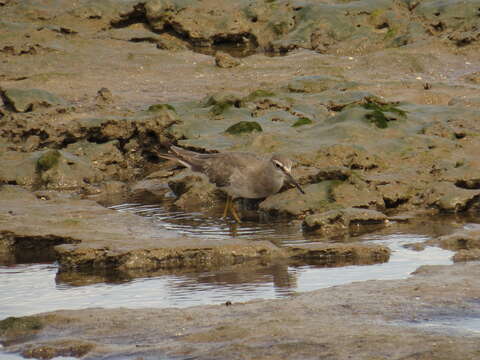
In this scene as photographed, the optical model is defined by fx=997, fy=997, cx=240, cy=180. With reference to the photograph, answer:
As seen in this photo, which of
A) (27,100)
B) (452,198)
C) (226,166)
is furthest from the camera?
(27,100)

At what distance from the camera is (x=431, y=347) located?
18.3 feet

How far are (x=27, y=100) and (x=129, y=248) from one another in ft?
22.0

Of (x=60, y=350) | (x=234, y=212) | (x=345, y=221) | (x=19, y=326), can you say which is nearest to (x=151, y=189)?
(x=234, y=212)

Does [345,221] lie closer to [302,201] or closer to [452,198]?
[302,201]

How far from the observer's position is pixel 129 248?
8828mm

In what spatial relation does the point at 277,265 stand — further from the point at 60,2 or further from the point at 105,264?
the point at 60,2

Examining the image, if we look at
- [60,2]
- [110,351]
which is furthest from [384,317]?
[60,2]

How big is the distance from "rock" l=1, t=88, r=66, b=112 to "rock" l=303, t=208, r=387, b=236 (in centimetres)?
616

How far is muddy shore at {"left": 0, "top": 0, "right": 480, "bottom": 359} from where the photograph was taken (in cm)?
649

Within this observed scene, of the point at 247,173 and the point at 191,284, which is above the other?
the point at 247,173

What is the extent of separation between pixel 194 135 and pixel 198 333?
7.50 m

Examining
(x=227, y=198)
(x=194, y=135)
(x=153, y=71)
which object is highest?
(x=153, y=71)

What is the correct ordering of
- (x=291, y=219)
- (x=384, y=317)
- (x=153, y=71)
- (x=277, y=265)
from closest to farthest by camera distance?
1. (x=384, y=317)
2. (x=277, y=265)
3. (x=291, y=219)
4. (x=153, y=71)

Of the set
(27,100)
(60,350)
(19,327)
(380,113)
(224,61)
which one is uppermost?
(224,61)
